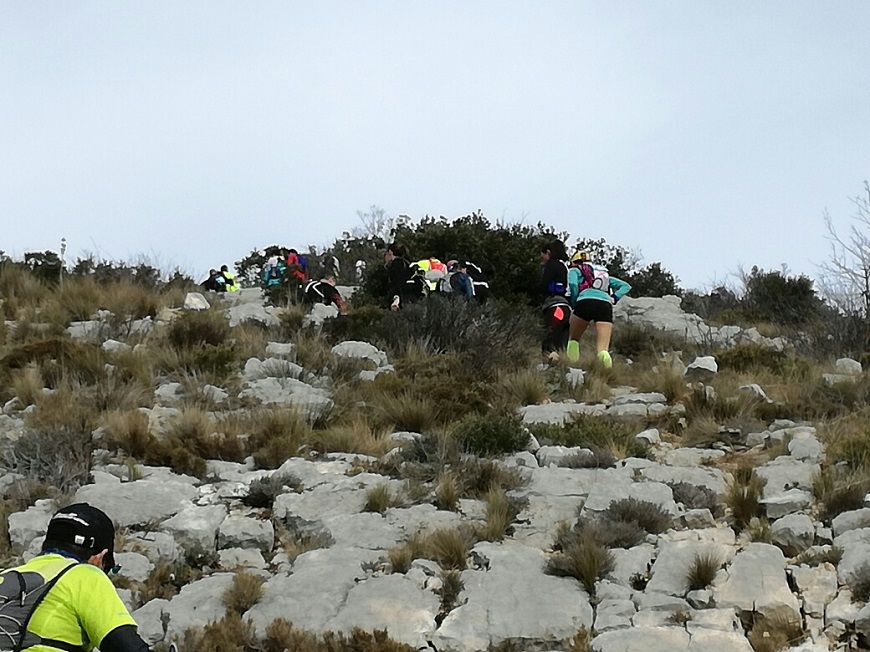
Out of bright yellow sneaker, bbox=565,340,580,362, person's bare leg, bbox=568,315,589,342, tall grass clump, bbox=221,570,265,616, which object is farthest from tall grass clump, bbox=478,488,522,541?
person's bare leg, bbox=568,315,589,342

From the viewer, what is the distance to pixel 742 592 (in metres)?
6.21

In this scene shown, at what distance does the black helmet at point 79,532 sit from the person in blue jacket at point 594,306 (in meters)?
9.00

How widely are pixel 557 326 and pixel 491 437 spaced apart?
17.6ft

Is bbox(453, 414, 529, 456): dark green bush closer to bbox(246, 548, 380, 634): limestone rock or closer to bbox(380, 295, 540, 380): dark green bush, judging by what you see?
bbox(246, 548, 380, 634): limestone rock

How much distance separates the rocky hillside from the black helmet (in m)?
1.99

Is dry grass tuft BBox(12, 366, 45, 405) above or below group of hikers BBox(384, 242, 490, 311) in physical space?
below

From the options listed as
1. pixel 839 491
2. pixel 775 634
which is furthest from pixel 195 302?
pixel 775 634

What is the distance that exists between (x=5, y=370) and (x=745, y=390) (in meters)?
7.90

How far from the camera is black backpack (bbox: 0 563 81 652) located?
12.4 ft

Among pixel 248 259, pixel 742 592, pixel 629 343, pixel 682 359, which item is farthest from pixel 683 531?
pixel 248 259

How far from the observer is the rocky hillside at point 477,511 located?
6.13 metres

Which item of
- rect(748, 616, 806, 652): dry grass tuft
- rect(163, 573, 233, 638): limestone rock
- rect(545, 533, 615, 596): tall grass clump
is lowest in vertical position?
rect(163, 573, 233, 638): limestone rock

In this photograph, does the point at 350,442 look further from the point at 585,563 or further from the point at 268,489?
the point at 585,563

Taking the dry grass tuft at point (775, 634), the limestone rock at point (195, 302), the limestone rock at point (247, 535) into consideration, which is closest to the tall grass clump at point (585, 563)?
the dry grass tuft at point (775, 634)
